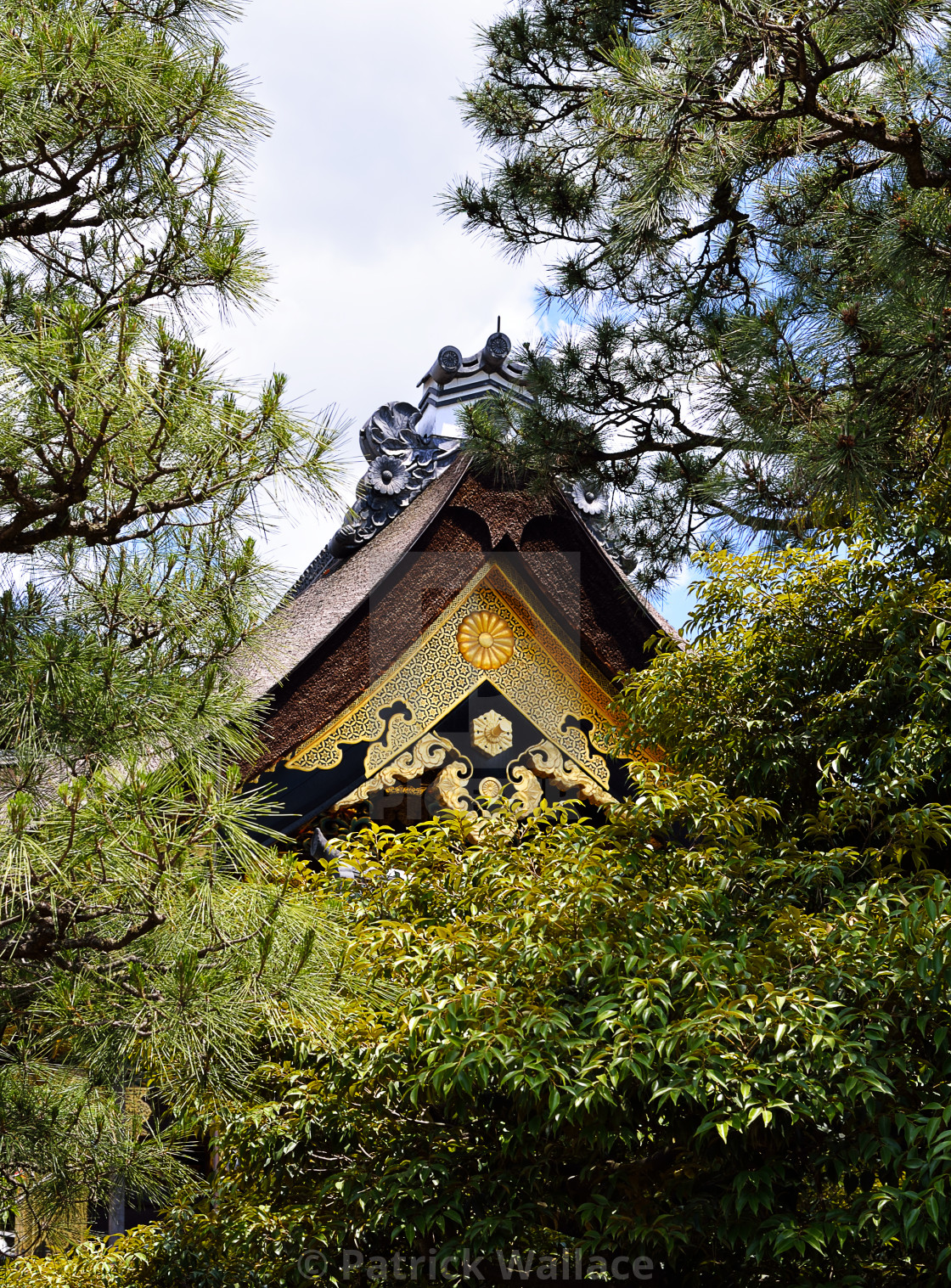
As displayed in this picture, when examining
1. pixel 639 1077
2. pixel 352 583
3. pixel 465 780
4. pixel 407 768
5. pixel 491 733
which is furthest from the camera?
pixel 352 583

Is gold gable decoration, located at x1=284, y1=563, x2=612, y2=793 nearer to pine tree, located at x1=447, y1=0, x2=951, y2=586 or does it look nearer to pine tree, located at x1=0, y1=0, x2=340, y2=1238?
pine tree, located at x1=447, y1=0, x2=951, y2=586

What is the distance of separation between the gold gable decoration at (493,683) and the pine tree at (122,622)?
1782mm

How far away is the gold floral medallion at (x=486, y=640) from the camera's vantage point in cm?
526

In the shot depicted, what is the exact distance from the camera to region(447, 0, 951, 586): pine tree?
331cm

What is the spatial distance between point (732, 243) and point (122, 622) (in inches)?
138

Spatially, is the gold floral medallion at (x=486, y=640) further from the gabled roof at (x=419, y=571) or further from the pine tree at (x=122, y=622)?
the pine tree at (x=122, y=622)

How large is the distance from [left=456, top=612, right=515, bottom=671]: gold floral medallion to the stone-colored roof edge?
1.52 ft

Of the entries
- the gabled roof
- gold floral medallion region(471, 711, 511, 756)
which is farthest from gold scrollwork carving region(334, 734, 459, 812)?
the gabled roof

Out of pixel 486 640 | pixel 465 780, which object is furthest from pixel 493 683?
pixel 465 780

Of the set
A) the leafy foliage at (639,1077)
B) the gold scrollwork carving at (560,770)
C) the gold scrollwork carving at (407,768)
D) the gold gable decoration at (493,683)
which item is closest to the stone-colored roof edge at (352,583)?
the gold gable decoration at (493,683)

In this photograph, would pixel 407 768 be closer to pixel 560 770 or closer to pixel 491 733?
pixel 491 733

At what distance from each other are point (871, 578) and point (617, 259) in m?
2.12

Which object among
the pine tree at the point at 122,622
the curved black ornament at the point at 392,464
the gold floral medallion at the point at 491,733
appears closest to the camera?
the pine tree at the point at 122,622

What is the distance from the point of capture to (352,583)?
5453 millimetres
